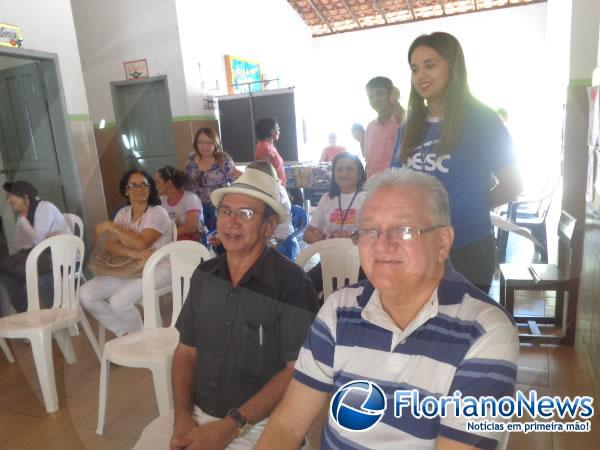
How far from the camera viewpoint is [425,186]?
0.82 metres

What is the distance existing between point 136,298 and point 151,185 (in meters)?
0.66

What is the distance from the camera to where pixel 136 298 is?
7.65 ft

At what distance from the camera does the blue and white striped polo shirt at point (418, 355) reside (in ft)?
2.30

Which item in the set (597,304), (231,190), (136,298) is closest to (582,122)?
(597,304)

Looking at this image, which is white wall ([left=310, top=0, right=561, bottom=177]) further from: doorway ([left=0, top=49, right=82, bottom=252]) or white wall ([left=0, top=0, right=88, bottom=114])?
doorway ([left=0, top=49, right=82, bottom=252])

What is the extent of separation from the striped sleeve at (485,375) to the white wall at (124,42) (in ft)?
18.1

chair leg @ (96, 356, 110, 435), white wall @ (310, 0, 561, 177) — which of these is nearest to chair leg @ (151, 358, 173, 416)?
chair leg @ (96, 356, 110, 435)

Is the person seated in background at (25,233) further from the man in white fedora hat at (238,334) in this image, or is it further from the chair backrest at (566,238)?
the chair backrest at (566,238)

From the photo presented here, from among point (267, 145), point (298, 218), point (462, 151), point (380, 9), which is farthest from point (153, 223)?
point (380, 9)

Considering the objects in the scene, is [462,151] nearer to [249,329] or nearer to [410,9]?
[249,329]

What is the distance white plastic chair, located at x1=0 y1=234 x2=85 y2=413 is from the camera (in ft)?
6.44

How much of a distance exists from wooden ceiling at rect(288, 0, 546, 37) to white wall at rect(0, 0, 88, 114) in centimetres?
525

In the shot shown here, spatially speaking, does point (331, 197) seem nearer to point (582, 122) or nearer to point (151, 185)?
point (151, 185)

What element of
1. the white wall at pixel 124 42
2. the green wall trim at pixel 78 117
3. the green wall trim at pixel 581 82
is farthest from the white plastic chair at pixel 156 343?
the white wall at pixel 124 42
